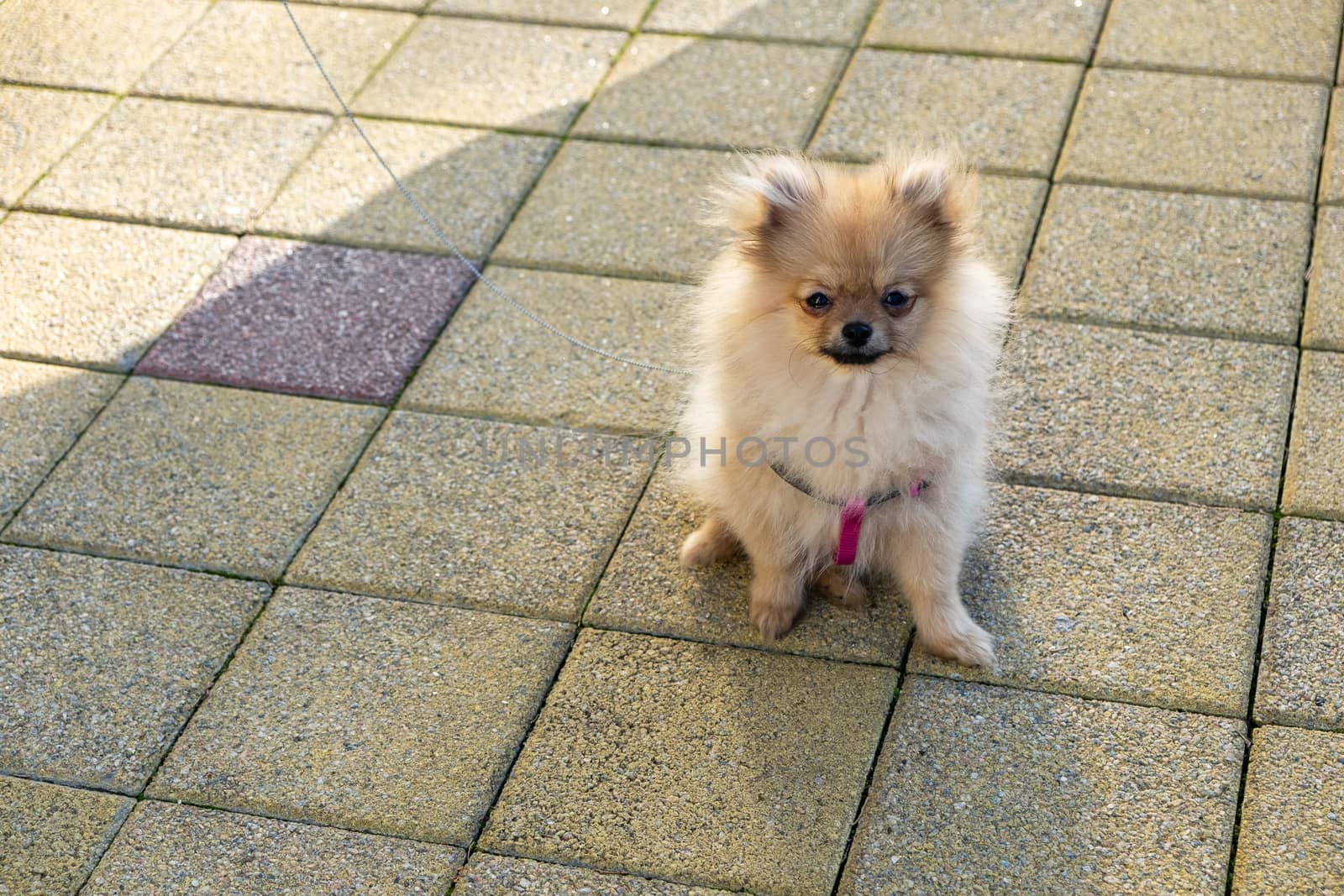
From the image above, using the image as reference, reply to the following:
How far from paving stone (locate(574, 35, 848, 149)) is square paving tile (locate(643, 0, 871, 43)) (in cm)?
8

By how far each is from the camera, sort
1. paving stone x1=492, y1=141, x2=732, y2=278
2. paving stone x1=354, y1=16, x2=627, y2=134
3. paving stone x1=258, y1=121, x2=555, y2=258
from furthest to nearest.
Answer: paving stone x1=354, y1=16, x2=627, y2=134 < paving stone x1=258, y1=121, x2=555, y2=258 < paving stone x1=492, y1=141, x2=732, y2=278

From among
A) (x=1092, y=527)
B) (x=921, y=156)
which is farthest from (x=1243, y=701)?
(x=921, y=156)

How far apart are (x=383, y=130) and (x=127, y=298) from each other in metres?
1.12

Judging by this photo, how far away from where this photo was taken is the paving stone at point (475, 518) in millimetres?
3340

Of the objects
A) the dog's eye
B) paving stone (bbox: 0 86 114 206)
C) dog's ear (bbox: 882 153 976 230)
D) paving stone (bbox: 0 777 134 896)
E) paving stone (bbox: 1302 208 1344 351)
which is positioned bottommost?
paving stone (bbox: 1302 208 1344 351)

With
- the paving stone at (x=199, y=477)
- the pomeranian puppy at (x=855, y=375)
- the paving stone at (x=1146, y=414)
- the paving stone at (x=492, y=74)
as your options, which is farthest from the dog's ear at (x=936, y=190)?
the paving stone at (x=492, y=74)

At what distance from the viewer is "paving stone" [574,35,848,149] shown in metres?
4.74

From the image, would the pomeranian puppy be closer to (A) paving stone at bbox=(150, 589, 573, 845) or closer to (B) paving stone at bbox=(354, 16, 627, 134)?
(A) paving stone at bbox=(150, 589, 573, 845)

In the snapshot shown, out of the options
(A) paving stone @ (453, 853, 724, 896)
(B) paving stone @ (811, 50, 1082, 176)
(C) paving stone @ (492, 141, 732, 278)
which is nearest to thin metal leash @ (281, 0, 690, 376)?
(C) paving stone @ (492, 141, 732, 278)

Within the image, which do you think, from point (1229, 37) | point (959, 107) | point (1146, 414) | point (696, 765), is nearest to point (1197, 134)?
point (1229, 37)

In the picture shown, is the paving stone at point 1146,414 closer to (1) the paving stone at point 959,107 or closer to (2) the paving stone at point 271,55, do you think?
(1) the paving stone at point 959,107

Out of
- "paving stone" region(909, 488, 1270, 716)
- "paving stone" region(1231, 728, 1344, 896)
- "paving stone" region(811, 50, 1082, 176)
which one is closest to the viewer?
"paving stone" region(1231, 728, 1344, 896)

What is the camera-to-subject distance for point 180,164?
4750mm

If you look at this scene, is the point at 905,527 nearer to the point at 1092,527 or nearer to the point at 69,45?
the point at 1092,527
